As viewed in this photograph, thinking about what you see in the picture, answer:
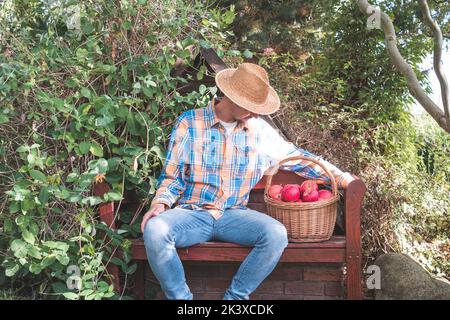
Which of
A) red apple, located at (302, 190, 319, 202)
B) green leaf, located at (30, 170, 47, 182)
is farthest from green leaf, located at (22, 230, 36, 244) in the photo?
red apple, located at (302, 190, 319, 202)

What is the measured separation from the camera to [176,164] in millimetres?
3215

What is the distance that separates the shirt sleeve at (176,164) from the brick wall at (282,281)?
0.63 metres

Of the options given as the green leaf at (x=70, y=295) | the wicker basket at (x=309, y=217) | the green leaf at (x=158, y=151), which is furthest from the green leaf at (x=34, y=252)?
the wicker basket at (x=309, y=217)

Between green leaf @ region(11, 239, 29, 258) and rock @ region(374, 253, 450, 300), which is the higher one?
green leaf @ region(11, 239, 29, 258)

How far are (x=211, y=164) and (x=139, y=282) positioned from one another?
0.96 metres

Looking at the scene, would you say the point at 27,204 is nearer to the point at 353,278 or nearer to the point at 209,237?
the point at 209,237

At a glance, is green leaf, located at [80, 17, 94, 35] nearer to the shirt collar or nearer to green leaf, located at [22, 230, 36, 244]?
the shirt collar

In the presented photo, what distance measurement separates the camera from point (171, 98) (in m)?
3.56

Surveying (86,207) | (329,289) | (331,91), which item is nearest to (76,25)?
(86,207)

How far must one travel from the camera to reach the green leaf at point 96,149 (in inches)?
122

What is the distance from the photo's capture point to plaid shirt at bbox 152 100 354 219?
3.21 m

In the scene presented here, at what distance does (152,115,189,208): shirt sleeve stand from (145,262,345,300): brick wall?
63 centimetres

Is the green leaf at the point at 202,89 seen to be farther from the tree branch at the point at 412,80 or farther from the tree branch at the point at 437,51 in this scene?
the tree branch at the point at 437,51
